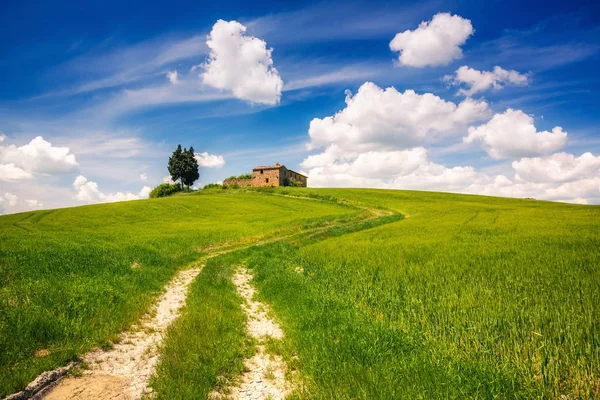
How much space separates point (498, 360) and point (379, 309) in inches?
135

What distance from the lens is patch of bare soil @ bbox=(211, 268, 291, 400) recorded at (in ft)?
18.1

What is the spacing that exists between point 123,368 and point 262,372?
3.25 m

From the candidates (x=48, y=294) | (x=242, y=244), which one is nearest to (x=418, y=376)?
(x=48, y=294)

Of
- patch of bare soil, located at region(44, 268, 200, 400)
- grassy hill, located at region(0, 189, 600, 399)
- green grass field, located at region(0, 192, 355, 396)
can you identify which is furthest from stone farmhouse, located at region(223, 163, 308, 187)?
patch of bare soil, located at region(44, 268, 200, 400)

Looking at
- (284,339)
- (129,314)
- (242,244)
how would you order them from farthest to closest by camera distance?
(242,244), (129,314), (284,339)

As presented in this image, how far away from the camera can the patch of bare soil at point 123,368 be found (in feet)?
17.9

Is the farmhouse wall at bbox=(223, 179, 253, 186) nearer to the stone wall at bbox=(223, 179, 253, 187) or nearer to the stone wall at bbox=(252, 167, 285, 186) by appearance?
the stone wall at bbox=(223, 179, 253, 187)

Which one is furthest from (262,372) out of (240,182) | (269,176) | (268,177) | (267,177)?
(240,182)

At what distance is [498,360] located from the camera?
18.4 feet

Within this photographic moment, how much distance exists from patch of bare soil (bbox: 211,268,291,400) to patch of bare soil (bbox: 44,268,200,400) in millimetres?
1904

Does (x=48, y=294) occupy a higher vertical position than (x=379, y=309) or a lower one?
higher

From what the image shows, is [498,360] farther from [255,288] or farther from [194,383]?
[255,288]

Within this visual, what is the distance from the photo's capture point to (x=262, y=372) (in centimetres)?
630

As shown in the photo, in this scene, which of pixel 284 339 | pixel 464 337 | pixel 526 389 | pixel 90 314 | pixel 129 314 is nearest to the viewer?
pixel 526 389
